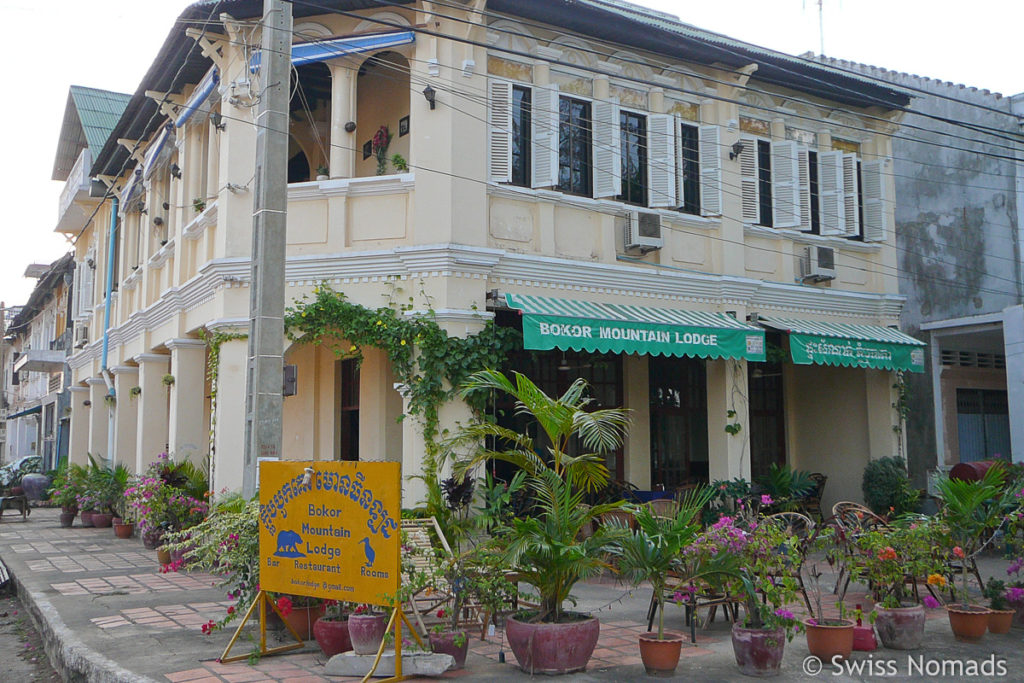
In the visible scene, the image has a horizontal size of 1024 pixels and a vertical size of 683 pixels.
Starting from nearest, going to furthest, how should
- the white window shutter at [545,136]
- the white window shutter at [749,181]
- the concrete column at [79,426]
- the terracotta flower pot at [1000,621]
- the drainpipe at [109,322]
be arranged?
the terracotta flower pot at [1000,621] → the white window shutter at [545,136] → the white window shutter at [749,181] → the drainpipe at [109,322] → the concrete column at [79,426]

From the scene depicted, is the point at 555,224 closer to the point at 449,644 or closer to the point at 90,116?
the point at 449,644

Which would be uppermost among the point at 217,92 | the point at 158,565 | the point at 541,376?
the point at 217,92

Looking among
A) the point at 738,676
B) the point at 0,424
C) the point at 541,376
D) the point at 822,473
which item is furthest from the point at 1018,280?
the point at 0,424

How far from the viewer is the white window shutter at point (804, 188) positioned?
14789 mm

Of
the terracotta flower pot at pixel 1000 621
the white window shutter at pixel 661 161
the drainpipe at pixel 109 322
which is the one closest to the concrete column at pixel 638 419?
the white window shutter at pixel 661 161

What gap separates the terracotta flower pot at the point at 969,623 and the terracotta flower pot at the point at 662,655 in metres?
2.65

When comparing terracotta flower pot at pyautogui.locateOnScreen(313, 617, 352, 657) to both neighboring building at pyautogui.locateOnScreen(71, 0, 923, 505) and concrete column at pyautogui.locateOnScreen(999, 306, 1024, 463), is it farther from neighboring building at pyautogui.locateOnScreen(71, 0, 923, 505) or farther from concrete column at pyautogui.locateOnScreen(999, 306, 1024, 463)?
concrete column at pyautogui.locateOnScreen(999, 306, 1024, 463)

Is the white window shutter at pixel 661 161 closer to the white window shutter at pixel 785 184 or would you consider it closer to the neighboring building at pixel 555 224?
the neighboring building at pixel 555 224

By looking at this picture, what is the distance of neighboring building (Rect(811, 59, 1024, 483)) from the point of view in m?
17.0

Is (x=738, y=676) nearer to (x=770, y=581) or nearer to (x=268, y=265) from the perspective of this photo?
(x=770, y=581)

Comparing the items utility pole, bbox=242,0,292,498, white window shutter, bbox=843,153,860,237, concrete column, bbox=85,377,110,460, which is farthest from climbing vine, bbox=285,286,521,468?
concrete column, bbox=85,377,110,460

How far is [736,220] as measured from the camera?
1409 centimetres

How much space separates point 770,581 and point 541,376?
7539mm

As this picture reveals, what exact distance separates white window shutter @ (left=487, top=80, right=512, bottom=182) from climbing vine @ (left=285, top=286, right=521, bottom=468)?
207cm
